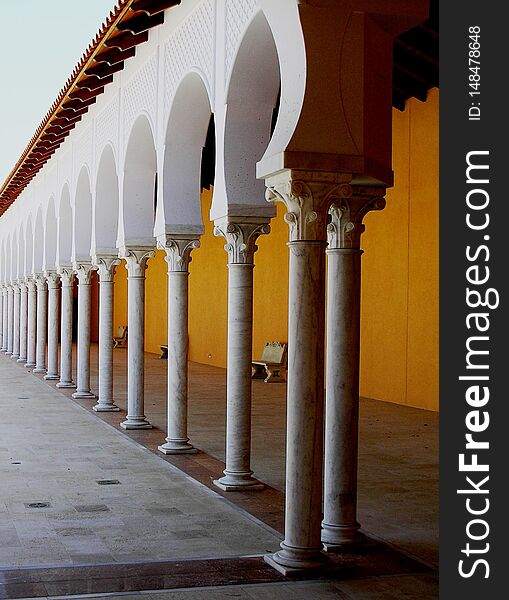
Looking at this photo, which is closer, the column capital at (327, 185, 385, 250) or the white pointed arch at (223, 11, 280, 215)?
the column capital at (327, 185, 385, 250)

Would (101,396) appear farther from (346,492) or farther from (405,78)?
(346,492)

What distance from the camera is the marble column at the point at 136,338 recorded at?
14.3 meters

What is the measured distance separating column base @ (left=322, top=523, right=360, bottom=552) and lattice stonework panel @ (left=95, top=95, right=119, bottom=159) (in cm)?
930

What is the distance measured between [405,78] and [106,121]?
534 centimetres

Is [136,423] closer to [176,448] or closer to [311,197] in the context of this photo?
[176,448]

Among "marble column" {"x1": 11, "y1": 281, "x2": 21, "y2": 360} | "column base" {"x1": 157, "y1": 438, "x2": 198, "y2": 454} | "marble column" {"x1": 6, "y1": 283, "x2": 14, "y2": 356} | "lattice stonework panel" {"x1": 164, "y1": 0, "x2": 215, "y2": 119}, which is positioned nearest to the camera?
"lattice stonework panel" {"x1": 164, "y1": 0, "x2": 215, "y2": 119}

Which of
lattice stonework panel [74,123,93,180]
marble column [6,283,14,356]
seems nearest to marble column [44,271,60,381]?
lattice stonework panel [74,123,93,180]

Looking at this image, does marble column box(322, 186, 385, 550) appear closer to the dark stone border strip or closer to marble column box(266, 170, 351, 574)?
the dark stone border strip

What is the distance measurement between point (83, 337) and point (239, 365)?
9.54m

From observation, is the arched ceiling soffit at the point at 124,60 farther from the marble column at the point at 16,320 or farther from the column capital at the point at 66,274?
the marble column at the point at 16,320

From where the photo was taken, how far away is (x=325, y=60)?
6965 mm

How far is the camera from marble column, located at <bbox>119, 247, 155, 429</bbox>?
14.3 meters

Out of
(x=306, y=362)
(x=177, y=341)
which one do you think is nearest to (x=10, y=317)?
(x=177, y=341)

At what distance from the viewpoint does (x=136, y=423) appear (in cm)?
1435
